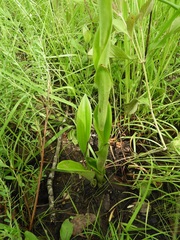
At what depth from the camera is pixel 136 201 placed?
0.80 meters

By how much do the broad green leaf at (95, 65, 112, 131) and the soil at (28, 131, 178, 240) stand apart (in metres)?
0.19

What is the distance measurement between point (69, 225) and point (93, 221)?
0.06 metres

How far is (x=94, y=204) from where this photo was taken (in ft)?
2.62

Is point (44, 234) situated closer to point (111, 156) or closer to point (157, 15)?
point (111, 156)

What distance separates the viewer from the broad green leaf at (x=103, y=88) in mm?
600

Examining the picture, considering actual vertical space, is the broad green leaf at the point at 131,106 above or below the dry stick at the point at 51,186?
above

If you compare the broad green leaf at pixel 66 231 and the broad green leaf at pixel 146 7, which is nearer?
the broad green leaf at pixel 146 7

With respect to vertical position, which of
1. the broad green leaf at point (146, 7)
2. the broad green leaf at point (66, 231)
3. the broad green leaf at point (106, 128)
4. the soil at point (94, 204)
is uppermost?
the broad green leaf at point (146, 7)

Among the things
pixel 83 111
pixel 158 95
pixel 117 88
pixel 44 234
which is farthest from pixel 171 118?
pixel 44 234

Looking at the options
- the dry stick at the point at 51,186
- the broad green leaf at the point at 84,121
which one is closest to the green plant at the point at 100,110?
the broad green leaf at the point at 84,121

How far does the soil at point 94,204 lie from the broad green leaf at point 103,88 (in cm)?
19

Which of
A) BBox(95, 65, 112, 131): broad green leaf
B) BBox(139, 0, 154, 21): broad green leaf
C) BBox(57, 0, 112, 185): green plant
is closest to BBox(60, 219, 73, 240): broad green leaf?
BBox(57, 0, 112, 185): green plant

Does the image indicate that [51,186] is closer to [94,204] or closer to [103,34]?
[94,204]

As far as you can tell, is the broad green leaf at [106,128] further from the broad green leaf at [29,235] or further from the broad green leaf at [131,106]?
the broad green leaf at [29,235]
